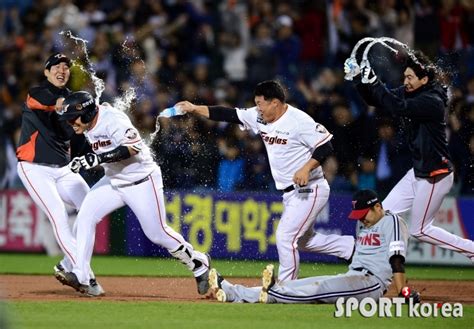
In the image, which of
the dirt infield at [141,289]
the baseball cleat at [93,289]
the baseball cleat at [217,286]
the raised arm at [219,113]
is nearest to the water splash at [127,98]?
the dirt infield at [141,289]

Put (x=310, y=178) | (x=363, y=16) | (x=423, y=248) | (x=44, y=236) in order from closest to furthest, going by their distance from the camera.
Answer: (x=310, y=178)
(x=423, y=248)
(x=44, y=236)
(x=363, y=16)

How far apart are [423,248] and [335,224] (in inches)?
50.5

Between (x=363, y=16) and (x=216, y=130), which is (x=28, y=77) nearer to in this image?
(x=216, y=130)

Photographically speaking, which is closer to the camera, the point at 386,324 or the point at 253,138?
the point at 386,324

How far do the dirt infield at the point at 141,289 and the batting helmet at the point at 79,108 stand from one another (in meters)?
1.78

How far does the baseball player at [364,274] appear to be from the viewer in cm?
976

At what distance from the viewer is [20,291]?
1133cm

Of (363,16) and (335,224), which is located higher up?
(363,16)

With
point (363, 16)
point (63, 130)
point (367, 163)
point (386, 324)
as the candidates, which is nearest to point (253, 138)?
point (367, 163)

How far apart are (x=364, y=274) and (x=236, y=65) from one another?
8.94 meters

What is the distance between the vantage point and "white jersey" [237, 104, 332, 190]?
1053 centimetres

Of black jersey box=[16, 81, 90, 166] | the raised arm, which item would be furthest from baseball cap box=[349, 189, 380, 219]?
black jersey box=[16, 81, 90, 166]

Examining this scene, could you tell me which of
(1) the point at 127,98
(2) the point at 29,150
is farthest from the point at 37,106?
(1) the point at 127,98

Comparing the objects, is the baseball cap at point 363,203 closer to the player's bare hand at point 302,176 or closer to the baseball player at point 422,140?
the player's bare hand at point 302,176
